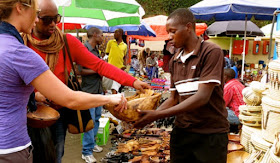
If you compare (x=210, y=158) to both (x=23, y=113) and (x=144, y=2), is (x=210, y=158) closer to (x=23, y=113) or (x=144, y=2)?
(x=23, y=113)

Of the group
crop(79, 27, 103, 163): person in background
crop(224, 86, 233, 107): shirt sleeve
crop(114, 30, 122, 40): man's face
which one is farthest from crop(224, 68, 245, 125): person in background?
crop(114, 30, 122, 40): man's face

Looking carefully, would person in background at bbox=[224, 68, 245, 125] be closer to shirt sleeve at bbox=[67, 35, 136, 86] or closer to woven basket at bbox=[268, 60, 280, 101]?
woven basket at bbox=[268, 60, 280, 101]

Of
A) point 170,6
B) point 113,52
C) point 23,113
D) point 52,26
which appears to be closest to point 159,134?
point 113,52

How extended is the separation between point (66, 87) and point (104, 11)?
5991mm

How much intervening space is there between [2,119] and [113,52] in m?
7.28

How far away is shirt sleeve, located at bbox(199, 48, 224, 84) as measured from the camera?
7.23ft

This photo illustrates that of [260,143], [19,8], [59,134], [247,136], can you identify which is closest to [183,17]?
[19,8]

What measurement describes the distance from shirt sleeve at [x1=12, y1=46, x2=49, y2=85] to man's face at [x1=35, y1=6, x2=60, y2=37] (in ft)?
3.35

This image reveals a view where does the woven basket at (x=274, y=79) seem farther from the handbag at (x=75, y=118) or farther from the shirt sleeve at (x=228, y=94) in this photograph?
the handbag at (x=75, y=118)

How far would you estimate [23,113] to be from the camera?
5.39 feet

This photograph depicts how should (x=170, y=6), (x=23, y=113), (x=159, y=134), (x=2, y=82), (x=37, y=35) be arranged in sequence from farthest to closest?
(x=170, y=6)
(x=159, y=134)
(x=37, y=35)
(x=23, y=113)
(x=2, y=82)

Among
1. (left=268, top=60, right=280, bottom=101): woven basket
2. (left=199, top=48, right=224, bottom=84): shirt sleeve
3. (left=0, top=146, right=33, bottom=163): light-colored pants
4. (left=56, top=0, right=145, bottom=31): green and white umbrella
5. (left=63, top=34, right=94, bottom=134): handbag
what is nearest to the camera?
(left=0, top=146, right=33, bottom=163): light-colored pants

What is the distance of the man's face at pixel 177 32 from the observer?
7.79 ft

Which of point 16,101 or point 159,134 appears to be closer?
point 16,101
